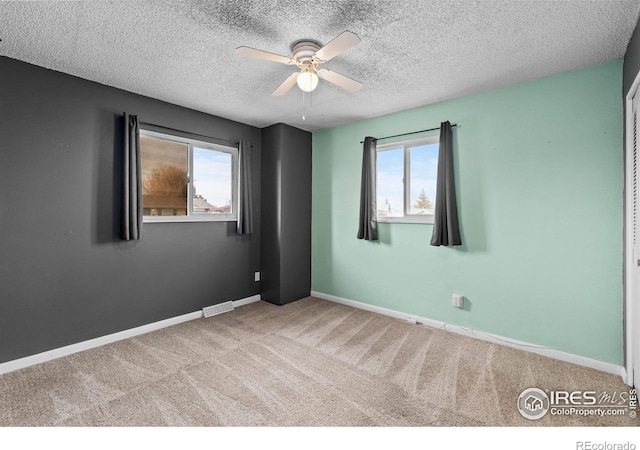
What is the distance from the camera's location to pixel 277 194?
3973 millimetres

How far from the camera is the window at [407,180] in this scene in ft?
10.9

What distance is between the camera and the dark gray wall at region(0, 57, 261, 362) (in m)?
2.32

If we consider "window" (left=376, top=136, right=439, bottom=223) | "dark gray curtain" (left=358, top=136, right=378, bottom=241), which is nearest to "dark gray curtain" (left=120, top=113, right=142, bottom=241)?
"dark gray curtain" (left=358, top=136, right=378, bottom=241)

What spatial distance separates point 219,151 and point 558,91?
11.6 feet

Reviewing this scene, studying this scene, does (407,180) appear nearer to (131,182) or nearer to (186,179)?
(186,179)

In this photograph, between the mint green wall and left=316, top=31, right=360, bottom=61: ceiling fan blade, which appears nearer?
left=316, top=31, right=360, bottom=61: ceiling fan blade

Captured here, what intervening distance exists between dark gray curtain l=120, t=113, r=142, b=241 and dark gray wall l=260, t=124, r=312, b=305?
5.21ft

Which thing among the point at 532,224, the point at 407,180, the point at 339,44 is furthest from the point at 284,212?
the point at 532,224

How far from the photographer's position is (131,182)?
113 inches

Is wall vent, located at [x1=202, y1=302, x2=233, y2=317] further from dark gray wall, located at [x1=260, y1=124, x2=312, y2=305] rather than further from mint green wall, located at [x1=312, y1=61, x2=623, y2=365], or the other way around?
mint green wall, located at [x1=312, y1=61, x2=623, y2=365]

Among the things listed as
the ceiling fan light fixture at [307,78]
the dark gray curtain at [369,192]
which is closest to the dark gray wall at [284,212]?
the dark gray curtain at [369,192]

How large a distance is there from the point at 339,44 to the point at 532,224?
2.26 m

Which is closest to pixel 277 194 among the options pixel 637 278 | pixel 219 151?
pixel 219 151

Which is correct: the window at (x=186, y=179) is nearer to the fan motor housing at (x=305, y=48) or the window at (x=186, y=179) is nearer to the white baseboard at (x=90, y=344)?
the white baseboard at (x=90, y=344)
